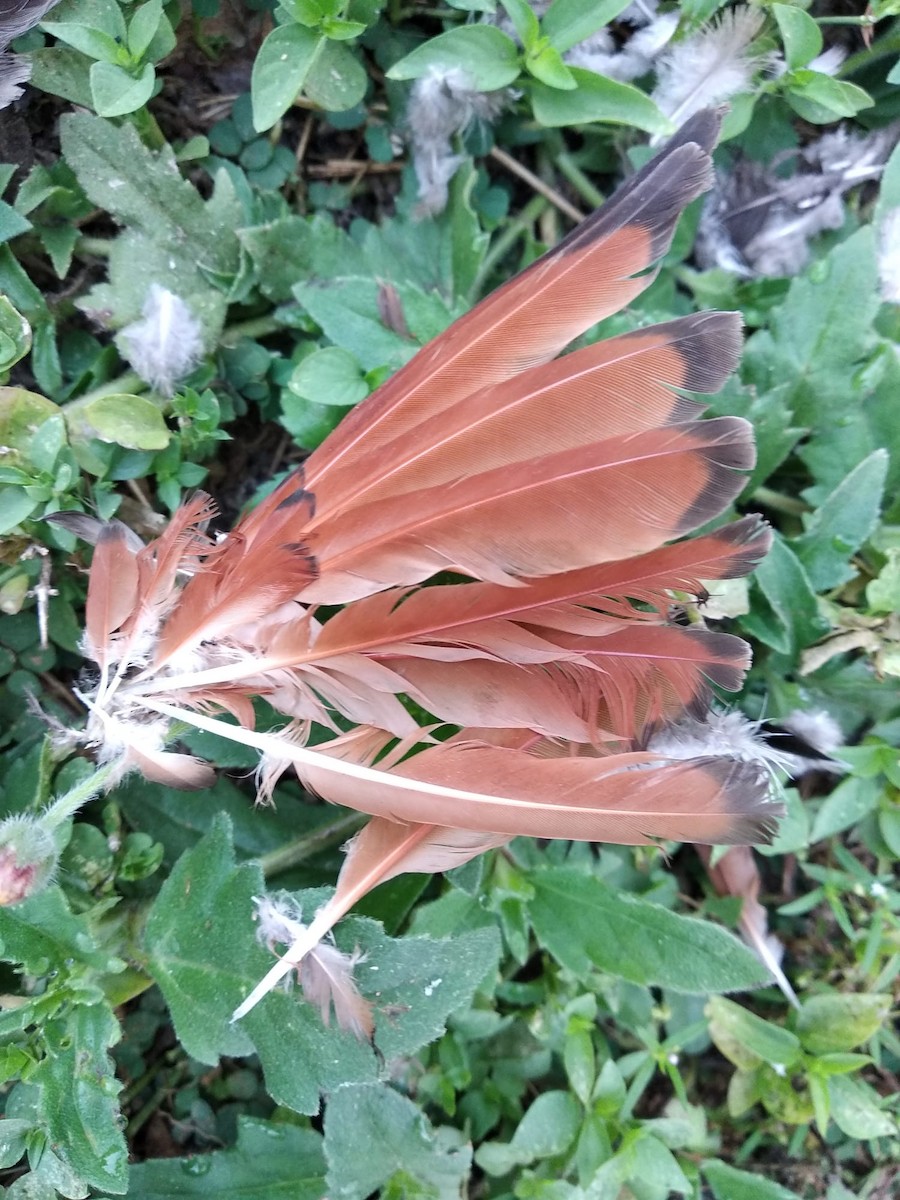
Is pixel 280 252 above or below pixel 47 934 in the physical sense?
above

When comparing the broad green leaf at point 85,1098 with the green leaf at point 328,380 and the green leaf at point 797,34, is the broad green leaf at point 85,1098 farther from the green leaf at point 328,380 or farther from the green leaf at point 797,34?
the green leaf at point 797,34

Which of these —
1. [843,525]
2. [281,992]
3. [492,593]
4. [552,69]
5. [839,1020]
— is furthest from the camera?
[839,1020]

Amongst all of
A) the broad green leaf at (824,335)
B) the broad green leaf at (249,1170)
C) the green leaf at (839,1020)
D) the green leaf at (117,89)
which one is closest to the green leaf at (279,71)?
the green leaf at (117,89)

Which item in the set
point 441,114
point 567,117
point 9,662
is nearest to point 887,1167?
point 9,662

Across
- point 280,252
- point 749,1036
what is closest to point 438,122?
point 280,252

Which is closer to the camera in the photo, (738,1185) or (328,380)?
(328,380)

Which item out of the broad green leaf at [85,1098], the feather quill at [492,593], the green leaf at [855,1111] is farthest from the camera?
the green leaf at [855,1111]

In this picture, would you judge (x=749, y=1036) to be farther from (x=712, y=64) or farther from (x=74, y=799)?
(x=712, y=64)

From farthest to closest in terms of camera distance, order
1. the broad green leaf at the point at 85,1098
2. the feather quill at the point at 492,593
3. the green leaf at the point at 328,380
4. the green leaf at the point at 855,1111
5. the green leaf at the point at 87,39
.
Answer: the green leaf at the point at 855,1111 → the green leaf at the point at 328,380 → the green leaf at the point at 87,39 → the broad green leaf at the point at 85,1098 → the feather quill at the point at 492,593
